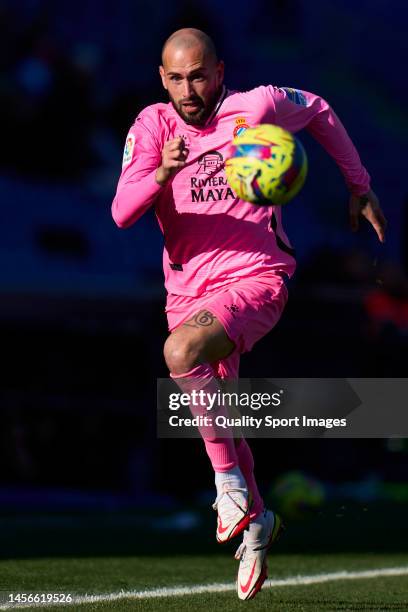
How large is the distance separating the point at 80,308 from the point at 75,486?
195cm

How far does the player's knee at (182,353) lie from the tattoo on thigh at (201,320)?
9 centimetres

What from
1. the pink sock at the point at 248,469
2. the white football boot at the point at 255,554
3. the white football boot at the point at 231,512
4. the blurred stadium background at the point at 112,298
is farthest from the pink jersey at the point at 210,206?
the blurred stadium background at the point at 112,298

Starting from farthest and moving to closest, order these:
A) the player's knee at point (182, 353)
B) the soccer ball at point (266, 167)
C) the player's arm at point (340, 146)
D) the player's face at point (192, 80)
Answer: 1. the player's arm at point (340, 146)
2. the player's face at point (192, 80)
3. the player's knee at point (182, 353)
4. the soccer ball at point (266, 167)

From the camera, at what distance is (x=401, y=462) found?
558 inches

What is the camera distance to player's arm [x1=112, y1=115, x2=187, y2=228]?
5.55 meters

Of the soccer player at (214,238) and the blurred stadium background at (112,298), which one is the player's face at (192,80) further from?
the blurred stadium background at (112,298)

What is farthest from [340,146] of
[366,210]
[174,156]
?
[174,156]

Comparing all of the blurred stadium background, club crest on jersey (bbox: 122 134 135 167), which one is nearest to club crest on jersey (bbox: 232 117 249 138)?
club crest on jersey (bbox: 122 134 135 167)

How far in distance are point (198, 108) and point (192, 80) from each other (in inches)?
7.1

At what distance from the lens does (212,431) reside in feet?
19.7

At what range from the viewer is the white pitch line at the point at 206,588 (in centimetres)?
590

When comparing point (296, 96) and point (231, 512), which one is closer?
point (231, 512)

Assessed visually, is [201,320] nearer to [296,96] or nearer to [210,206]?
[210,206]

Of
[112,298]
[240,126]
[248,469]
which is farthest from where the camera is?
[112,298]
